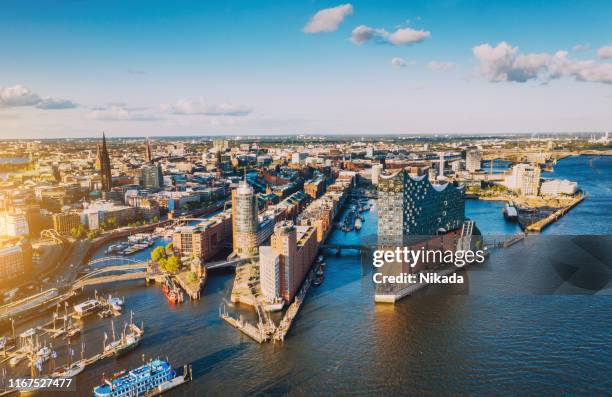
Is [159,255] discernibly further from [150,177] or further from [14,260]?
[150,177]

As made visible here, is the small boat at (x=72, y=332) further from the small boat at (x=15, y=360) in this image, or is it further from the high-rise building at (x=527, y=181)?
the high-rise building at (x=527, y=181)

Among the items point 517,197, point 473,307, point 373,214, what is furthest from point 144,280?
point 517,197

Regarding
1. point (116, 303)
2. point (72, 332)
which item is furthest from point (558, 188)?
point (72, 332)

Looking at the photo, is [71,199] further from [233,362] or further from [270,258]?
[233,362]

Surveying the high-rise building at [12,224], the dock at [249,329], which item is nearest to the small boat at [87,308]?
the dock at [249,329]

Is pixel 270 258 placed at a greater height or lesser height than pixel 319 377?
greater

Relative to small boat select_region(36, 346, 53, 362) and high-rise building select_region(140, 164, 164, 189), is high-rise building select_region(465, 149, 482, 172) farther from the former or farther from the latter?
small boat select_region(36, 346, 53, 362)

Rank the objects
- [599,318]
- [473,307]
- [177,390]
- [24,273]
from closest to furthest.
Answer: [177,390]
[599,318]
[473,307]
[24,273]
